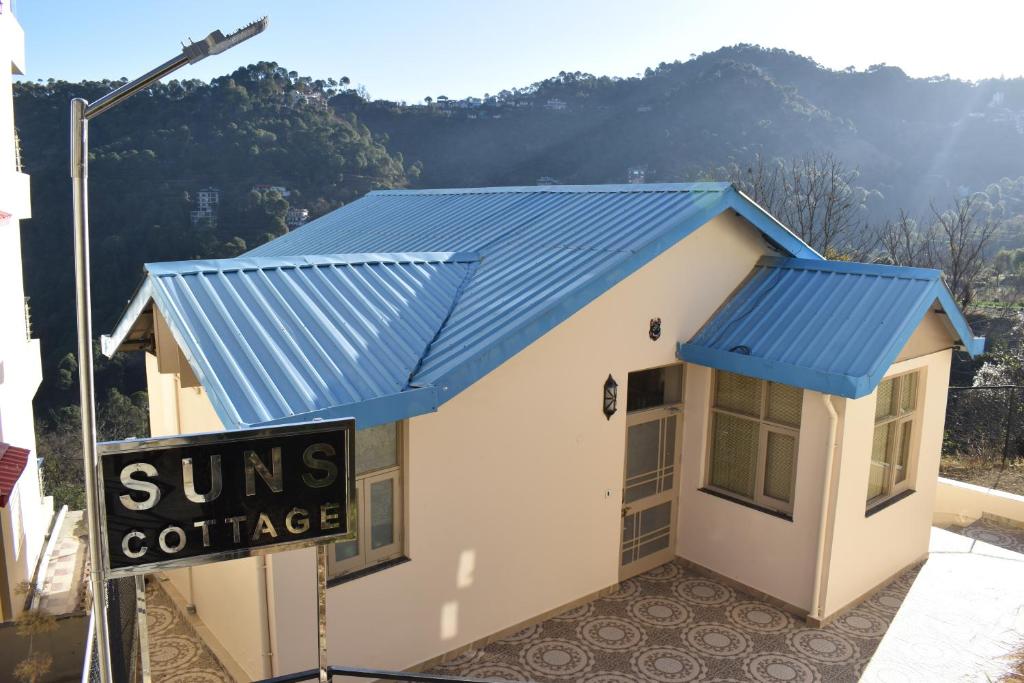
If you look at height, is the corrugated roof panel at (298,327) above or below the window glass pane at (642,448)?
above

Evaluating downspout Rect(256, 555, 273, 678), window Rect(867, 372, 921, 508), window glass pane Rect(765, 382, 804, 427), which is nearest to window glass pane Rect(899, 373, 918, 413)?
window Rect(867, 372, 921, 508)

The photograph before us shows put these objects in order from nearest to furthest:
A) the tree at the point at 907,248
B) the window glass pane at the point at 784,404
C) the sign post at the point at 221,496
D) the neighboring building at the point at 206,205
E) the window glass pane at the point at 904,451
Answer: the sign post at the point at 221,496
the window glass pane at the point at 784,404
the window glass pane at the point at 904,451
the tree at the point at 907,248
the neighboring building at the point at 206,205

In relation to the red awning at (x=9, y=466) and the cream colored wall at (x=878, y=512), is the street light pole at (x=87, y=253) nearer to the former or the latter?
the red awning at (x=9, y=466)

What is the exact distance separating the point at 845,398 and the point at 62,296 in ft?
91.8

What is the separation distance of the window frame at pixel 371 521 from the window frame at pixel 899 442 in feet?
16.6

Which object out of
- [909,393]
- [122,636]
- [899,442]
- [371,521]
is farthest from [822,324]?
[122,636]

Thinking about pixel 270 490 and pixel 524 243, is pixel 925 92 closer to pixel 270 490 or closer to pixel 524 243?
A: pixel 524 243

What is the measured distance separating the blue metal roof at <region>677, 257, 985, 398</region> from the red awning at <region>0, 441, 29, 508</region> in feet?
23.2

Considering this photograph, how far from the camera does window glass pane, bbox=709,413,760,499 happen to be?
27.5 ft

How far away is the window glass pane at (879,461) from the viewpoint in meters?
8.48

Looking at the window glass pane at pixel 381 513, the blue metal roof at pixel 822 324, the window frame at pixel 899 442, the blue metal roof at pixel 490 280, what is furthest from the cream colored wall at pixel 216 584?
the window frame at pixel 899 442

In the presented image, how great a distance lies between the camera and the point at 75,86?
3641 cm

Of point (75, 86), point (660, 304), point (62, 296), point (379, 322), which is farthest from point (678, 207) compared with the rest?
point (75, 86)

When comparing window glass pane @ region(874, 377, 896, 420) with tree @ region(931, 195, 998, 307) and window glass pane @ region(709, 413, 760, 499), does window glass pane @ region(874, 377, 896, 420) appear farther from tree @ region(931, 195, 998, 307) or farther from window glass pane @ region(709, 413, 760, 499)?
tree @ region(931, 195, 998, 307)
